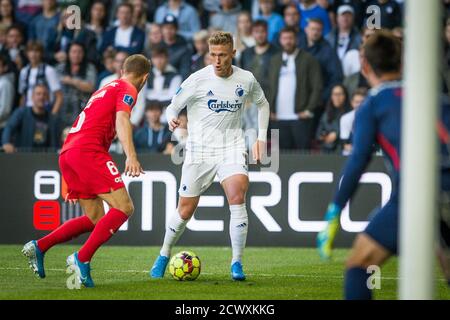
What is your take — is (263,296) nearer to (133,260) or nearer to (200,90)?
(200,90)

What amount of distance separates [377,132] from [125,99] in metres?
3.00

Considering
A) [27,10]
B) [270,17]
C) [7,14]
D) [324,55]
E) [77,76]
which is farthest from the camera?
[27,10]

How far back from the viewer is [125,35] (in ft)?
48.1

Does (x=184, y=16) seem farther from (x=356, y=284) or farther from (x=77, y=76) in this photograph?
(x=356, y=284)

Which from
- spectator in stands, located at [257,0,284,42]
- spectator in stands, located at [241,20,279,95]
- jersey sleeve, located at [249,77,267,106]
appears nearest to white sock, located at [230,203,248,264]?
jersey sleeve, located at [249,77,267,106]

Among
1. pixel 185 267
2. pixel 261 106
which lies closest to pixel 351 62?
pixel 261 106

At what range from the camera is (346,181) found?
573 centimetres

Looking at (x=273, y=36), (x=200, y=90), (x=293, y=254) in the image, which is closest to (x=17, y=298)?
(x=200, y=90)

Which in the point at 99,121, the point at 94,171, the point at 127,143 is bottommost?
the point at 94,171

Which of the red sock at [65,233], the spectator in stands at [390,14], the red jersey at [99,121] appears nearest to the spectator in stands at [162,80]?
the spectator in stands at [390,14]

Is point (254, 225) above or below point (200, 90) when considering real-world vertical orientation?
below

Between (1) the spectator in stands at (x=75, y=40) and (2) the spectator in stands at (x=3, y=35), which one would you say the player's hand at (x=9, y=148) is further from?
(2) the spectator in stands at (x=3, y=35)
